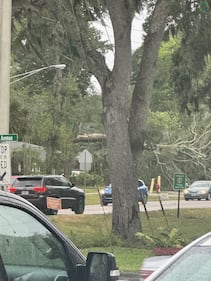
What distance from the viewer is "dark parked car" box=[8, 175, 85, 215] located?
26734 millimetres

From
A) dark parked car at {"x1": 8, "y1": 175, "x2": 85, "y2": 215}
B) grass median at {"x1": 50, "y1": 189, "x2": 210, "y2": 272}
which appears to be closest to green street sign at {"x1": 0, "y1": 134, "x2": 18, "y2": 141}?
grass median at {"x1": 50, "y1": 189, "x2": 210, "y2": 272}

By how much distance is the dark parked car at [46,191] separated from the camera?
2673 centimetres

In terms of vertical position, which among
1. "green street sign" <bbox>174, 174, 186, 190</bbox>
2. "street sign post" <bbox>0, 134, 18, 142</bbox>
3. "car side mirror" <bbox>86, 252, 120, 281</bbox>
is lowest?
"green street sign" <bbox>174, 174, 186, 190</bbox>

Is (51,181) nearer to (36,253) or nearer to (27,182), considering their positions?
(27,182)

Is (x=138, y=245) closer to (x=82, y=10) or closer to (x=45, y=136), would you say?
(x=82, y=10)

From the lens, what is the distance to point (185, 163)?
206ft

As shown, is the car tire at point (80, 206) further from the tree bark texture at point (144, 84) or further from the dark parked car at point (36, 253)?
the dark parked car at point (36, 253)

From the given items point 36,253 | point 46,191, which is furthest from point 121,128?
point 36,253

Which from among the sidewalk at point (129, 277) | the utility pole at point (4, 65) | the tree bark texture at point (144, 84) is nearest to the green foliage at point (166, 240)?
the tree bark texture at point (144, 84)

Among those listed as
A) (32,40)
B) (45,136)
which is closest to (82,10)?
(32,40)

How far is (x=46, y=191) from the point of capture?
27.0m

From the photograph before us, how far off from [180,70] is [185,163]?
126 ft

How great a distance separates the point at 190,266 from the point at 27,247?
0.93 meters

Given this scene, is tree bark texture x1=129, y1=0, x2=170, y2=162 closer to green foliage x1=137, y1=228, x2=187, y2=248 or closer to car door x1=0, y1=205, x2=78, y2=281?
green foliage x1=137, y1=228, x2=187, y2=248
